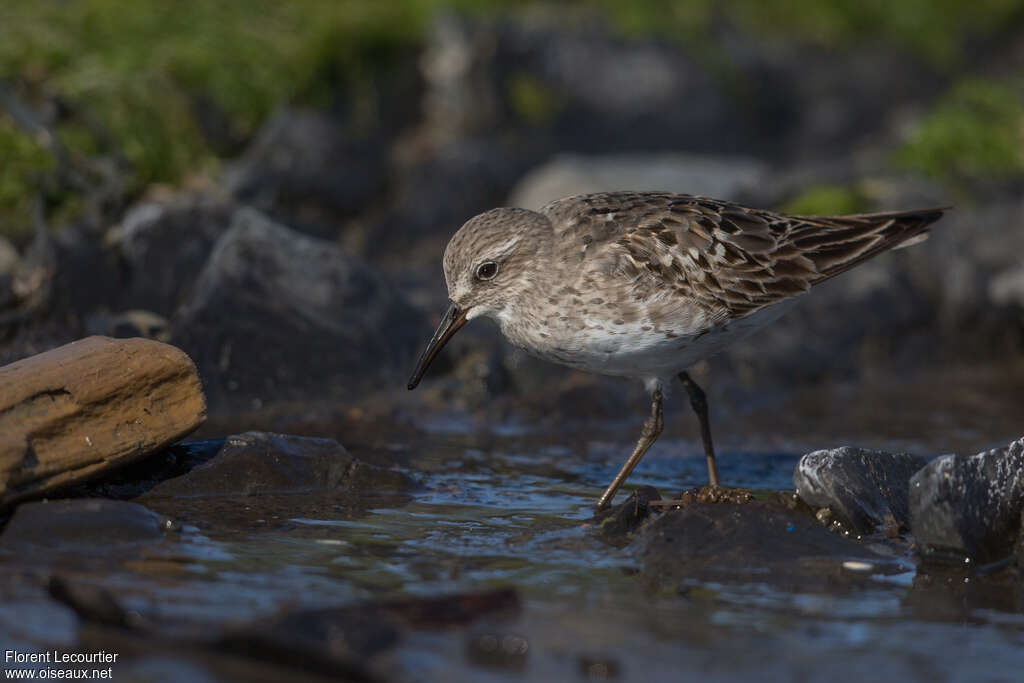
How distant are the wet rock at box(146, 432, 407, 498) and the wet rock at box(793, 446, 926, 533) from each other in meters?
2.37

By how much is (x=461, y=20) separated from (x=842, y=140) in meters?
5.21

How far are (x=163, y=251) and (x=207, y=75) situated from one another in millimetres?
Result: 2972

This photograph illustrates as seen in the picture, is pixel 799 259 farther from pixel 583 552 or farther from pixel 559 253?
pixel 583 552

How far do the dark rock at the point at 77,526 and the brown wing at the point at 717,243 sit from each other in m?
2.93

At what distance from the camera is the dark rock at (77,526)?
19.8 feet

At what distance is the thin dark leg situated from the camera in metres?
8.09

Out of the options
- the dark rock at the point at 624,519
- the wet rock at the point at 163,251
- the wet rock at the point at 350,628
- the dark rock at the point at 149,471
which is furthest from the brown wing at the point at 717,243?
the wet rock at the point at 163,251

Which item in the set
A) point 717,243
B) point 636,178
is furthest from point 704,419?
point 636,178

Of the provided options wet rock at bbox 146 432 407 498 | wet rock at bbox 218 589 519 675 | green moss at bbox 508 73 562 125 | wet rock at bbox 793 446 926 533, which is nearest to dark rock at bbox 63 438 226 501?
wet rock at bbox 146 432 407 498

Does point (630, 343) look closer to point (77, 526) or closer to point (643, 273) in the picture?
point (643, 273)

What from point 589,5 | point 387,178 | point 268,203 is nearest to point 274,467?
point 268,203

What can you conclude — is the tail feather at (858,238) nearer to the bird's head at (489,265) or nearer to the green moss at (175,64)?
the bird's head at (489,265)

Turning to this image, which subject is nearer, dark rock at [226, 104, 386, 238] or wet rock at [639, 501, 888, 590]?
wet rock at [639, 501, 888, 590]

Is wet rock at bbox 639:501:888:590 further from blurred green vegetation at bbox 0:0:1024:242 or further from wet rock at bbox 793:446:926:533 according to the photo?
blurred green vegetation at bbox 0:0:1024:242
